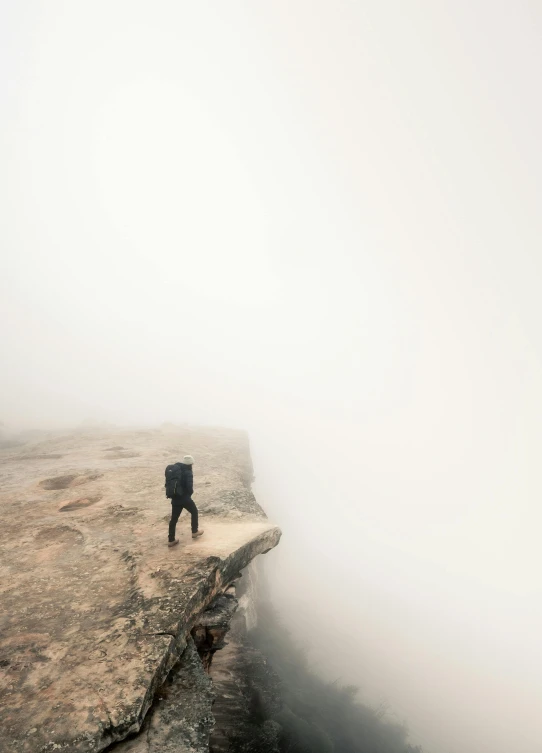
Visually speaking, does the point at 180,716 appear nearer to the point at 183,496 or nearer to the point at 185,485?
the point at 183,496

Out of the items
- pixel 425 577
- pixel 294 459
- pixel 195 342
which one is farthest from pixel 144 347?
pixel 425 577

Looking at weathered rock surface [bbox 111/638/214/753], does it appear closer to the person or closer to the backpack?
the person

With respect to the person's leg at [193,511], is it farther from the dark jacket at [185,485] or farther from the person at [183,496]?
the dark jacket at [185,485]

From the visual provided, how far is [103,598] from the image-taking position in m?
8.28

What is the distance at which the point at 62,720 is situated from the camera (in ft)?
18.0

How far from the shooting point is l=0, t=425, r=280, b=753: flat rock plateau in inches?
226

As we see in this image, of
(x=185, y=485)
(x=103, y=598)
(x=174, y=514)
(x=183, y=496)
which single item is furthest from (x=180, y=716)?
(x=185, y=485)

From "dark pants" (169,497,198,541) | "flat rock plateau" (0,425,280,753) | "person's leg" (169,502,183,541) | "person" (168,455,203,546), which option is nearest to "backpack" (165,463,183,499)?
"person" (168,455,203,546)

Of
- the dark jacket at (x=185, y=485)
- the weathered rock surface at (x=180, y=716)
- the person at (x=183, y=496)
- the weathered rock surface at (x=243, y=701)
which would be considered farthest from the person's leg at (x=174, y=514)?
the weathered rock surface at (x=243, y=701)

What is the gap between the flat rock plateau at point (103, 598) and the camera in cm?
575

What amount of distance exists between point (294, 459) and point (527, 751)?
6617cm

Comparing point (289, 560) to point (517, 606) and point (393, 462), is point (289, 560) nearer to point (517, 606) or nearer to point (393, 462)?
point (517, 606)

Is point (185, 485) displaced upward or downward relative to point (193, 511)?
upward

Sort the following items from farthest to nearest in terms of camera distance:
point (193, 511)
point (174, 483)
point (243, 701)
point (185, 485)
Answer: point (243, 701) < point (193, 511) < point (185, 485) < point (174, 483)
